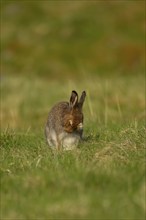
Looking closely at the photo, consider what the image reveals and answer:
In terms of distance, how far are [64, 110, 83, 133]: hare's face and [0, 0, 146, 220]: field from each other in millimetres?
290

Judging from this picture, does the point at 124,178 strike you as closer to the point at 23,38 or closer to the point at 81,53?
the point at 81,53

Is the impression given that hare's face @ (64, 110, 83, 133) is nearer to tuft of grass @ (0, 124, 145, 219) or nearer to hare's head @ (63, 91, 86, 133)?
hare's head @ (63, 91, 86, 133)

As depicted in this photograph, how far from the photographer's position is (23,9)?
208 feet

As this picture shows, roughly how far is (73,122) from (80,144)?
0.42 metres

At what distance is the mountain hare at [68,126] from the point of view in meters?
8.65

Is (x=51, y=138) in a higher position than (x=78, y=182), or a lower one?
higher

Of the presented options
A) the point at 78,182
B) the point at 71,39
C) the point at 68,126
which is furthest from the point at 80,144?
the point at 71,39

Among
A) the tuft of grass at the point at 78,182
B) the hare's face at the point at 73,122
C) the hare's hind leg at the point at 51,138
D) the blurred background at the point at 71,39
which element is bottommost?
the tuft of grass at the point at 78,182

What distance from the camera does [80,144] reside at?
891 centimetres

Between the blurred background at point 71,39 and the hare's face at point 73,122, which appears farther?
the blurred background at point 71,39

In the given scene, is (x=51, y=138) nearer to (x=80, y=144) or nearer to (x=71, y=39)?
(x=80, y=144)

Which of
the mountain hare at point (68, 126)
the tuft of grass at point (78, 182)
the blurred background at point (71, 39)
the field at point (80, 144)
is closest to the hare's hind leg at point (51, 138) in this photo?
the mountain hare at point (68, 126)

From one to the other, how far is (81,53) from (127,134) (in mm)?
39738

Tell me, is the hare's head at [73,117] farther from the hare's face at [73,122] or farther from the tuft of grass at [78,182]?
the tuft of grass at [78,182]
